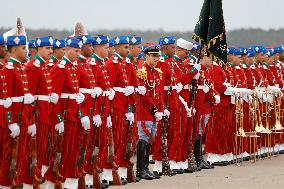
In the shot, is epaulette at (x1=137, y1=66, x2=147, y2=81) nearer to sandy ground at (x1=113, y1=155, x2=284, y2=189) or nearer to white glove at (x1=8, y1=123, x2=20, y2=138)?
sandy ground at (x1=113, y1=155, x2=284, y2=189)

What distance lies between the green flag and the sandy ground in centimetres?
220

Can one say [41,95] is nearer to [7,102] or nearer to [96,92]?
[7,102]

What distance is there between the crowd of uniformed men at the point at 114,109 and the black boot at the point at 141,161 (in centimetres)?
2


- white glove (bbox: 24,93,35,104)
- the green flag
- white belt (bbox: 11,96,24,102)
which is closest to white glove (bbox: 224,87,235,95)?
the green flag

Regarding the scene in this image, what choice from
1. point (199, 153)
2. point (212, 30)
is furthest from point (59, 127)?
point (212, 30)

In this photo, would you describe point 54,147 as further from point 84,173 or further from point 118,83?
point 118,83

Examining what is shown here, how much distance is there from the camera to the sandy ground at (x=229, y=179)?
1531cm

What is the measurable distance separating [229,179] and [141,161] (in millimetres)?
1449

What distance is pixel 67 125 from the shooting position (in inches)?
553

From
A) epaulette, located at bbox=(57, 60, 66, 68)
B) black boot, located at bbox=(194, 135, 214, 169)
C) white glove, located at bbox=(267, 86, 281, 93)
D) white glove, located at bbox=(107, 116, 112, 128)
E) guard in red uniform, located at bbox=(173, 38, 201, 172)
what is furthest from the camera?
white glove, located at bbox=(267, 86, 281, 93)

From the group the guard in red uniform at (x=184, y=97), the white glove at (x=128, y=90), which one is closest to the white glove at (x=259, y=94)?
the guard in red uniform at (x=184, y=97)

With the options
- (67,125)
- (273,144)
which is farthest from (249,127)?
(67,125)

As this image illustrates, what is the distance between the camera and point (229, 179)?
16.5m

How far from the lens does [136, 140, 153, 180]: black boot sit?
1638 centimetres
